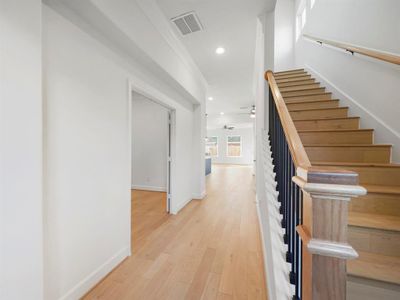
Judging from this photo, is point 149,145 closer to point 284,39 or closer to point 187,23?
point 187,23

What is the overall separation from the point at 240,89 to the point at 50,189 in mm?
5340

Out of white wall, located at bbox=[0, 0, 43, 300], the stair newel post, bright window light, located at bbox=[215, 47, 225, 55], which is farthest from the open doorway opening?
the stair newel post

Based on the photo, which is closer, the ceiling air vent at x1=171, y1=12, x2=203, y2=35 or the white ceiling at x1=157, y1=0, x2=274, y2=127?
the white ceiling at x1=157, y1=0, x2=274, y2=127

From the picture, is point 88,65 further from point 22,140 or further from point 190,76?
point 190,76

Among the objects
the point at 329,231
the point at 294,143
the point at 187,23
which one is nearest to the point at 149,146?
the point at 187,23

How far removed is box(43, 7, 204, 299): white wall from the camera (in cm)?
131

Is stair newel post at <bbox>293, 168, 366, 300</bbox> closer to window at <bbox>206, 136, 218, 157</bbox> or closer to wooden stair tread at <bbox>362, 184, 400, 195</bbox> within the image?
wooden stair tread at <bbox>362, 184, 400, 195</bbox>

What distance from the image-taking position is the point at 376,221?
1169 mm

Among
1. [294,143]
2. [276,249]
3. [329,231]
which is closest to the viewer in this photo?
[329,231]

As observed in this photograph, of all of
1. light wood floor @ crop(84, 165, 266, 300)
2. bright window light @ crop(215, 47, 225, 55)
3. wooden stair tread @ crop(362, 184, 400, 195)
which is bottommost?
light wood floor @ crop(84, 165, 266, 300)

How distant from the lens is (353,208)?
1.34 meters

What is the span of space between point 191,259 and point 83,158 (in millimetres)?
1551

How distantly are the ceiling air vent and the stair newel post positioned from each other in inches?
108

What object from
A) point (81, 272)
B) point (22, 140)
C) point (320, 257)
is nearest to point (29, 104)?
point (22, 140)
